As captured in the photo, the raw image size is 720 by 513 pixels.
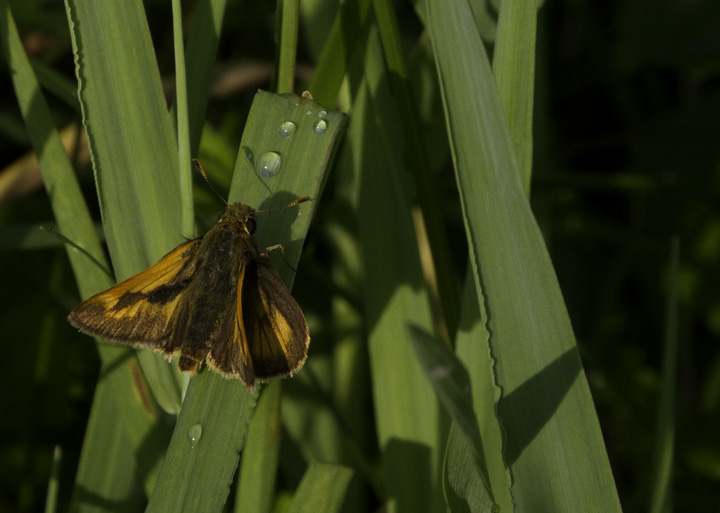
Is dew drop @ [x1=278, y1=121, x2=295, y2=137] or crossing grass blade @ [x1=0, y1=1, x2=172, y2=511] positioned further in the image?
crossing grass blade @ [x1=0, y1=1, x2=172, y2=511]

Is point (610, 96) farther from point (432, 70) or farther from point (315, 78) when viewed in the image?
point (315, 78)

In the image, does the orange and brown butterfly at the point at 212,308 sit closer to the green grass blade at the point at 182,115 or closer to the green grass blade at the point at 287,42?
the green grass blade at the point at 182,115

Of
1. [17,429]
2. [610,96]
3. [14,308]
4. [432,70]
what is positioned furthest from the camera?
[610,96]

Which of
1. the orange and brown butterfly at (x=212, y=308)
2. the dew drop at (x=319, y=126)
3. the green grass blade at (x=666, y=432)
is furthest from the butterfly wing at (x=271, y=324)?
the green grass blade at (x=666, y=432)

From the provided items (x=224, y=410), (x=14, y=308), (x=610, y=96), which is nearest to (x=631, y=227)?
(x=610, y=96)

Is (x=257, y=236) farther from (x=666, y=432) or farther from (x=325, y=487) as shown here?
(x=666, y=432)

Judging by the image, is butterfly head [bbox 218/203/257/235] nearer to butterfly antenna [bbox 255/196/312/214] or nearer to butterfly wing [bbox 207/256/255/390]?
butterfly antenna [bbox 255/196/312/214]

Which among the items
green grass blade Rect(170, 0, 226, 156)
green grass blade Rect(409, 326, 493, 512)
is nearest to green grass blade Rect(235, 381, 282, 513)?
green grass blade Rect(409, 326, 493, 512)
